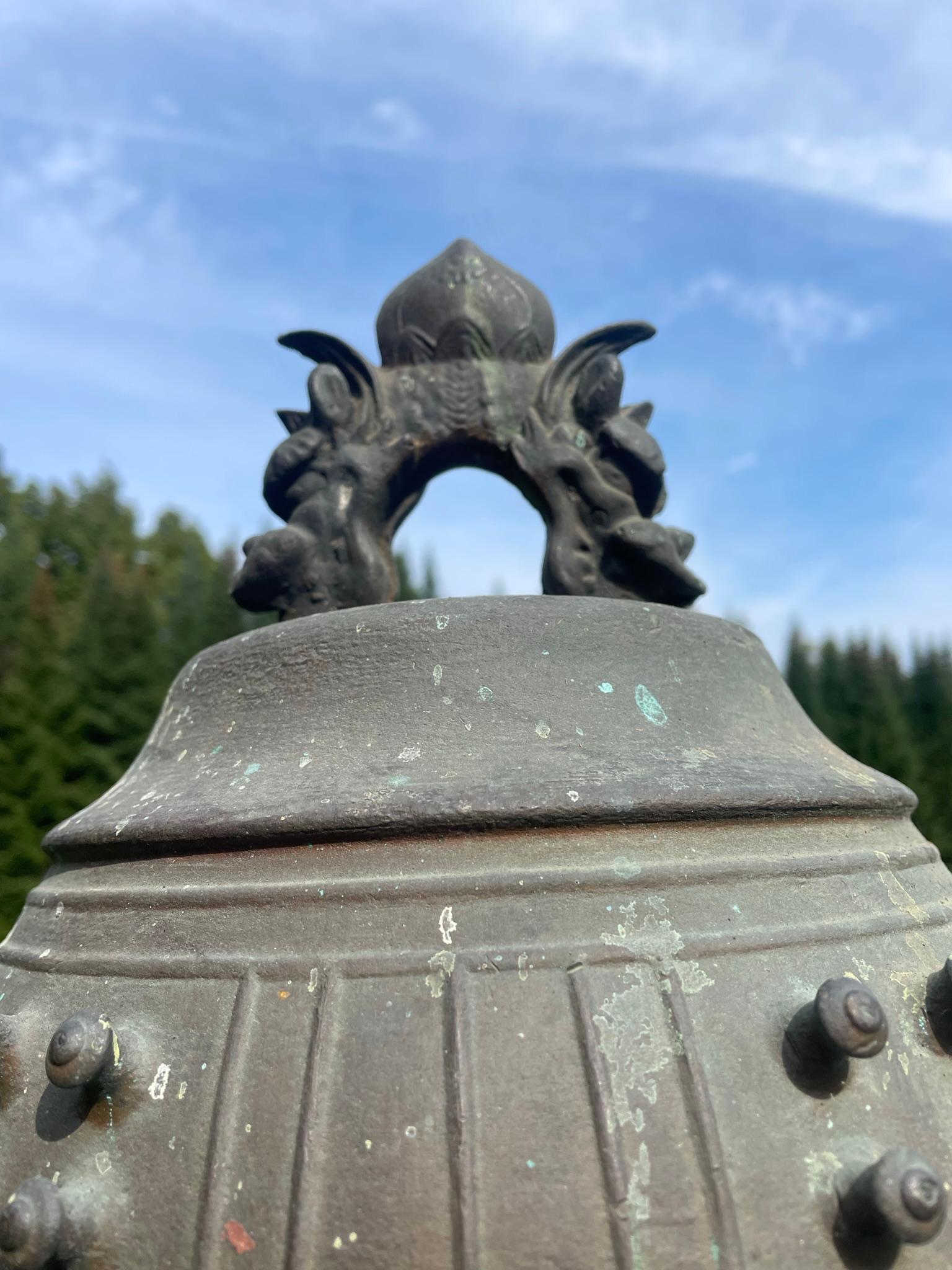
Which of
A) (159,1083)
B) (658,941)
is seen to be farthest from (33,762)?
(658,941)

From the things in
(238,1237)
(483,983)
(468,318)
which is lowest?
(238,1237)

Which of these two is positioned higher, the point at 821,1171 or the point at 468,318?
the point at 468,318

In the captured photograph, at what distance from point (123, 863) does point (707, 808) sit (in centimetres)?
88

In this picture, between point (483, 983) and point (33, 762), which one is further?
point (33, 762)

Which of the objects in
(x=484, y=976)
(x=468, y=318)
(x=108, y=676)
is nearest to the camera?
(x=484, y=976)

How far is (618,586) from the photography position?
2.10 m

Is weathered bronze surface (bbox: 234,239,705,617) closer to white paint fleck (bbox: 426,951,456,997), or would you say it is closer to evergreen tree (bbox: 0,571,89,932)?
white paint fleck (bbox: 426,951,456,997)

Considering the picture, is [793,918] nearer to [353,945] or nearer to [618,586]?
[353,945]

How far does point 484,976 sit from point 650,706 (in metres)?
0.54

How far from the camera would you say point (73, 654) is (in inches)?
819

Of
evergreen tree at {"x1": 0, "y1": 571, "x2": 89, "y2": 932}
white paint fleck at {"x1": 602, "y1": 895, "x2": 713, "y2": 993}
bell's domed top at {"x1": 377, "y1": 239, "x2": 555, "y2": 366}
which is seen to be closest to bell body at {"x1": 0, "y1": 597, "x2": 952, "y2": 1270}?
white paint fleck at {"x1": 602, "y1": 895, "x2": 713, "y2": 993}

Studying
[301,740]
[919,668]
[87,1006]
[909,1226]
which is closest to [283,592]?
[301,740]

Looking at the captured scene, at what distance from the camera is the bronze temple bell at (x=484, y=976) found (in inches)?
42.0

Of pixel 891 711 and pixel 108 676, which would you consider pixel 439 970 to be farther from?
pixel 891 711
